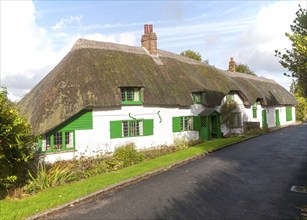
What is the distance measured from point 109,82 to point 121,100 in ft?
5.07

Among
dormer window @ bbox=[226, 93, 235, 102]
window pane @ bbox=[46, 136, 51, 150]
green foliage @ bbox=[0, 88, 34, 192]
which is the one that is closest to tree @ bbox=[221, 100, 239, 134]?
Result: dormer window @ bbox=[226, 93, 235, 102]

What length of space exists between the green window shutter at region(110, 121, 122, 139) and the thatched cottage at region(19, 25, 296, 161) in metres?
0.07

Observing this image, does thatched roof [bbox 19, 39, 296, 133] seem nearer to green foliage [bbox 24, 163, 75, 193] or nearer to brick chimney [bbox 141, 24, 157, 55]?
brick chimney [bbox 141, 24, 157, 55]

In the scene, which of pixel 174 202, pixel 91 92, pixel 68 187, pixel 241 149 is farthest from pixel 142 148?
pixel 174 202

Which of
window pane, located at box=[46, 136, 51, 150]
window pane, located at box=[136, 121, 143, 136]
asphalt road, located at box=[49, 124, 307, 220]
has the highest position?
window pane, located at box=[136, 121, 143, 136]

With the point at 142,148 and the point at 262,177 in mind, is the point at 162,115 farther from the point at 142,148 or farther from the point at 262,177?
the point at 262,177

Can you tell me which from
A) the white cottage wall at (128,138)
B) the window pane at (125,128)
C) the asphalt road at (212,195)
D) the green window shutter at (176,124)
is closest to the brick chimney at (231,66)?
the white cottage wall at (128,138)

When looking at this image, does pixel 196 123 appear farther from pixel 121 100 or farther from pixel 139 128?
pixel 121 100

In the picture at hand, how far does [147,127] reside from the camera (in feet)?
74.9

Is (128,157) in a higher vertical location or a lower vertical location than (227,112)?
lower

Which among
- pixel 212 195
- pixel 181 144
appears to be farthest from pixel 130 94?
pixel 212 195

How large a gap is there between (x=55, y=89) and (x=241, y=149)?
45.2ft

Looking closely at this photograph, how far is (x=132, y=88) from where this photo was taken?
22266mm

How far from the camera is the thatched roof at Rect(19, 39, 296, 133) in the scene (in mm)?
18905
